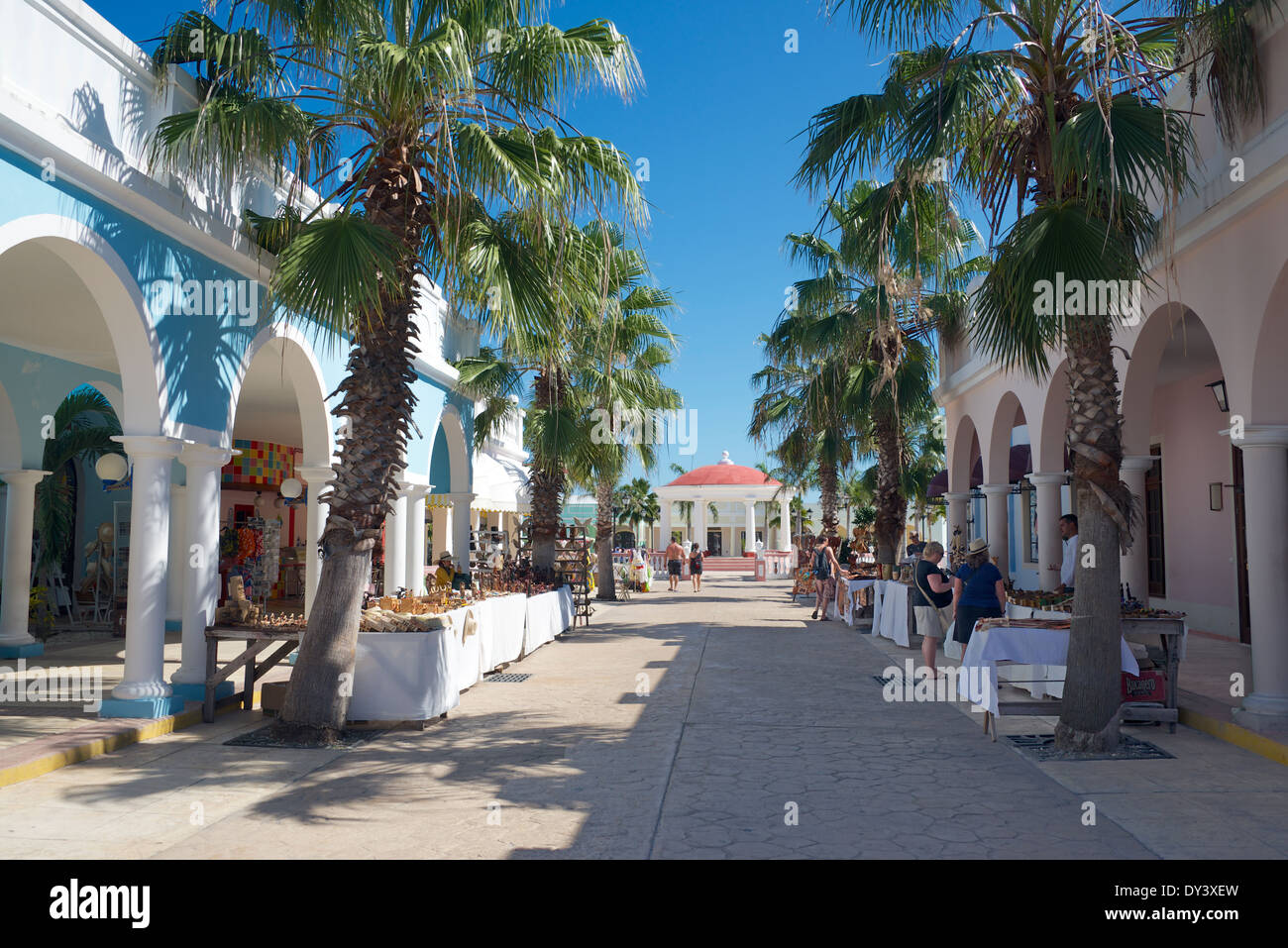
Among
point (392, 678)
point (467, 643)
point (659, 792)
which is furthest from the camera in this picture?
point (467, 643)

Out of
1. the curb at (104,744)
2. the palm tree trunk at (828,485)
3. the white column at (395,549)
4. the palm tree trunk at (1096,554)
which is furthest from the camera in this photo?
the palm tree trunk at (828,485)

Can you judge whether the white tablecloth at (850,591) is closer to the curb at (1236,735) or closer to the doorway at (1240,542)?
the doorway at (1240,542)

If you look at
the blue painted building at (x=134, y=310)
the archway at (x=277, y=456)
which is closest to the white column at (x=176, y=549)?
the archway at (x=277, y=456)

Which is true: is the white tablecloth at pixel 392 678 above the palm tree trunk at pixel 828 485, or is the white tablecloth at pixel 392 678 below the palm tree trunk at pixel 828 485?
below

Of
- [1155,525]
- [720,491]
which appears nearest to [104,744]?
[1155,525]

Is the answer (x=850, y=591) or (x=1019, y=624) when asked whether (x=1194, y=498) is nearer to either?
(x=850, y=591)

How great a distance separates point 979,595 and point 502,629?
594 cm

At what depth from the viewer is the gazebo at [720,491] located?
60094 mm

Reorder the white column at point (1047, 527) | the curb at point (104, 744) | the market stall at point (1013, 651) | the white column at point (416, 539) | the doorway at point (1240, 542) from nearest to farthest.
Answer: the curb at point (104, 744) → the market stall at point (1013, 651) → the white column at point (1047, 527) → the doorway at point (1240, 542) → the white column at point (416, 539)

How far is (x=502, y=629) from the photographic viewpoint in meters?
12.2

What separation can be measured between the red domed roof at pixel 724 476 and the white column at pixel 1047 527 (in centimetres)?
4656

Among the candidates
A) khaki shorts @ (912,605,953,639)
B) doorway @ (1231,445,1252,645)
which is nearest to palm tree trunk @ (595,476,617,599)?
khaki shorts @ (912,605,953,639)
